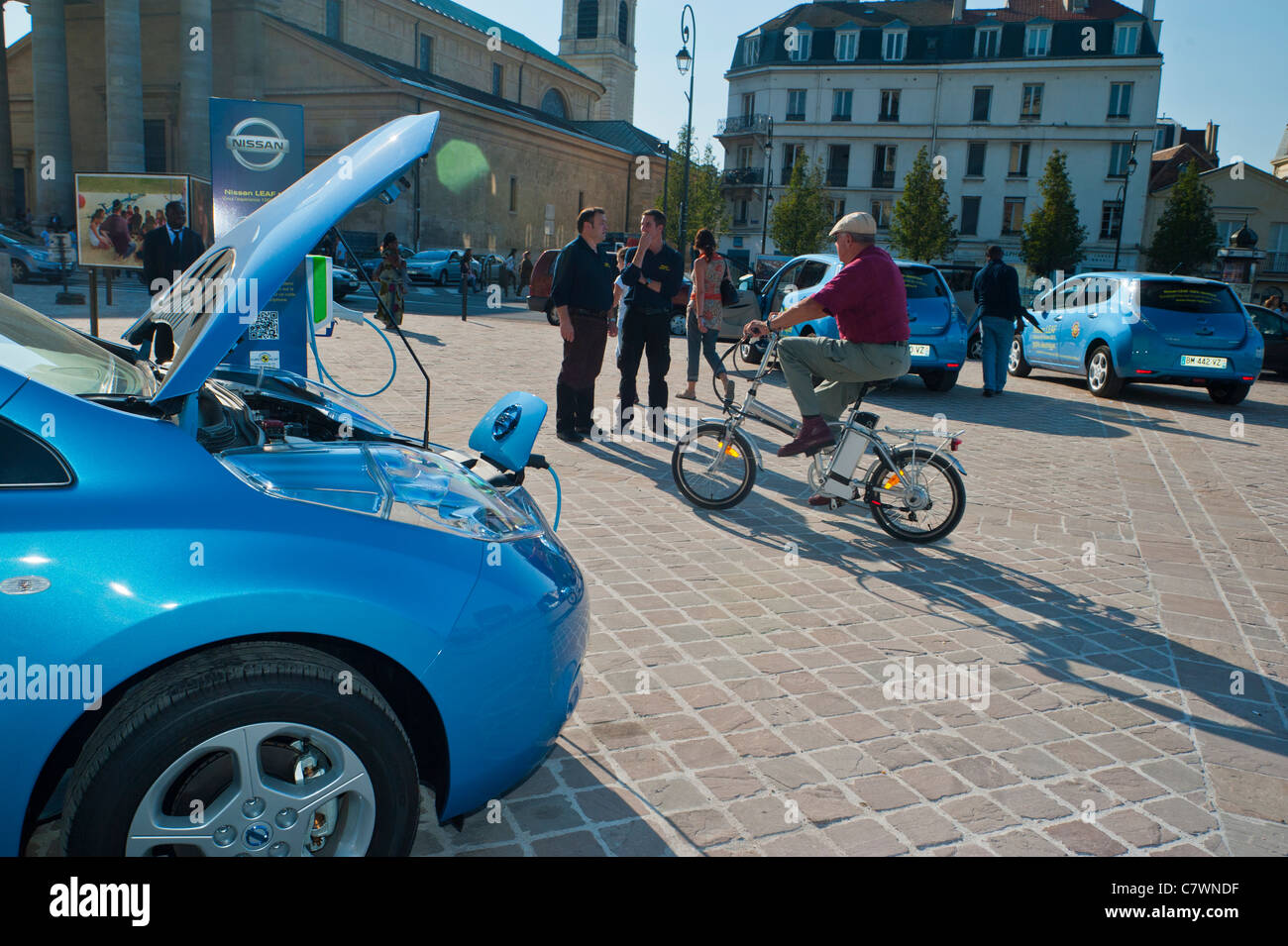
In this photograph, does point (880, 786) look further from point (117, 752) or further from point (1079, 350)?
point (1079, 350)

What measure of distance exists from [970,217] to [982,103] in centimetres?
693

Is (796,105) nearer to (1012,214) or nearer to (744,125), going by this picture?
(744,125)

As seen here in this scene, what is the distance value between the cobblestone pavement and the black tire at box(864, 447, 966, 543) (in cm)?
10

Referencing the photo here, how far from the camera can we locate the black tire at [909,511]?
640cm

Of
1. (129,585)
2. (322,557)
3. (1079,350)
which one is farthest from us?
(1079,350)

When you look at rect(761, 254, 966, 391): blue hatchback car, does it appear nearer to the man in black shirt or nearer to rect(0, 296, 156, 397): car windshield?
the man in black shirt

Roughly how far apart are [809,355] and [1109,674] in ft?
9.02

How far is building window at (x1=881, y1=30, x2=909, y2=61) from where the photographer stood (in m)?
64.6

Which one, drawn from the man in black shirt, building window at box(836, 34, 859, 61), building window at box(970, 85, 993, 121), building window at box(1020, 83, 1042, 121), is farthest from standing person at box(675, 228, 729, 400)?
building window at box(836, 34, 859, 61)

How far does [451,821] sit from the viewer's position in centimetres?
262

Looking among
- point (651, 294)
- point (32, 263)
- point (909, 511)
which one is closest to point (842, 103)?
point (32, 263)

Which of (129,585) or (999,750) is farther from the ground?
(129,585)
